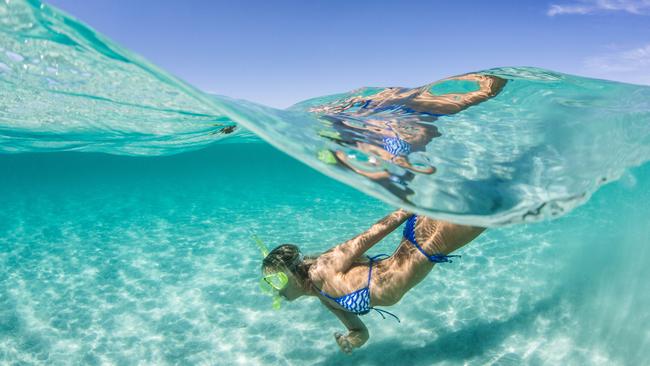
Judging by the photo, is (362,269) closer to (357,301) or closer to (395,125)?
(357,301)

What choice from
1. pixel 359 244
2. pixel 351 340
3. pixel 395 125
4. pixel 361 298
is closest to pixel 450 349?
pixel 351 340

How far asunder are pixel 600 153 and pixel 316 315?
7.09 meters

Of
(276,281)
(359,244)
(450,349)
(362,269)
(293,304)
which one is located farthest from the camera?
(293,304)

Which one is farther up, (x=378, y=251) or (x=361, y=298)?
(x=361, y=298)

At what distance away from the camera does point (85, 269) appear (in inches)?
431

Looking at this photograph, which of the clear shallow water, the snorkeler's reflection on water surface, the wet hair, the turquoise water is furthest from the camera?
the clear shallow water

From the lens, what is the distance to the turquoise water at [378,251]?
5359 millimetres

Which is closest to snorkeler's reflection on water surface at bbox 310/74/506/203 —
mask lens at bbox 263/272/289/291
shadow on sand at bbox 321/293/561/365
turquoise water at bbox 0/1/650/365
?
turquoise water at bbox 0/1/650/365

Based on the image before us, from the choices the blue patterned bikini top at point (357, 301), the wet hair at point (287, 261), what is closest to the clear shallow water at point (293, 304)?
the blue patterned bikini top at point (357, 301)

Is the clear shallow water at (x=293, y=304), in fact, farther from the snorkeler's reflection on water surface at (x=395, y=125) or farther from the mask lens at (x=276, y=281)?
the snorkeler's reflection on water surface at (x=395, y=125)

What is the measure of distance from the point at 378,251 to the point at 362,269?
20.8 feet

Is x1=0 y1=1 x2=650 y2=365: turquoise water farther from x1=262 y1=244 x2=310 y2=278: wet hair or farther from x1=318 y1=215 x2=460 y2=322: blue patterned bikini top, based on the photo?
x1=262 y1=244 x2=310 y2=278: wet hair

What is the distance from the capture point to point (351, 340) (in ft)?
14.9

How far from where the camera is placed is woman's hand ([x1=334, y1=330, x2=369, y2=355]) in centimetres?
448
